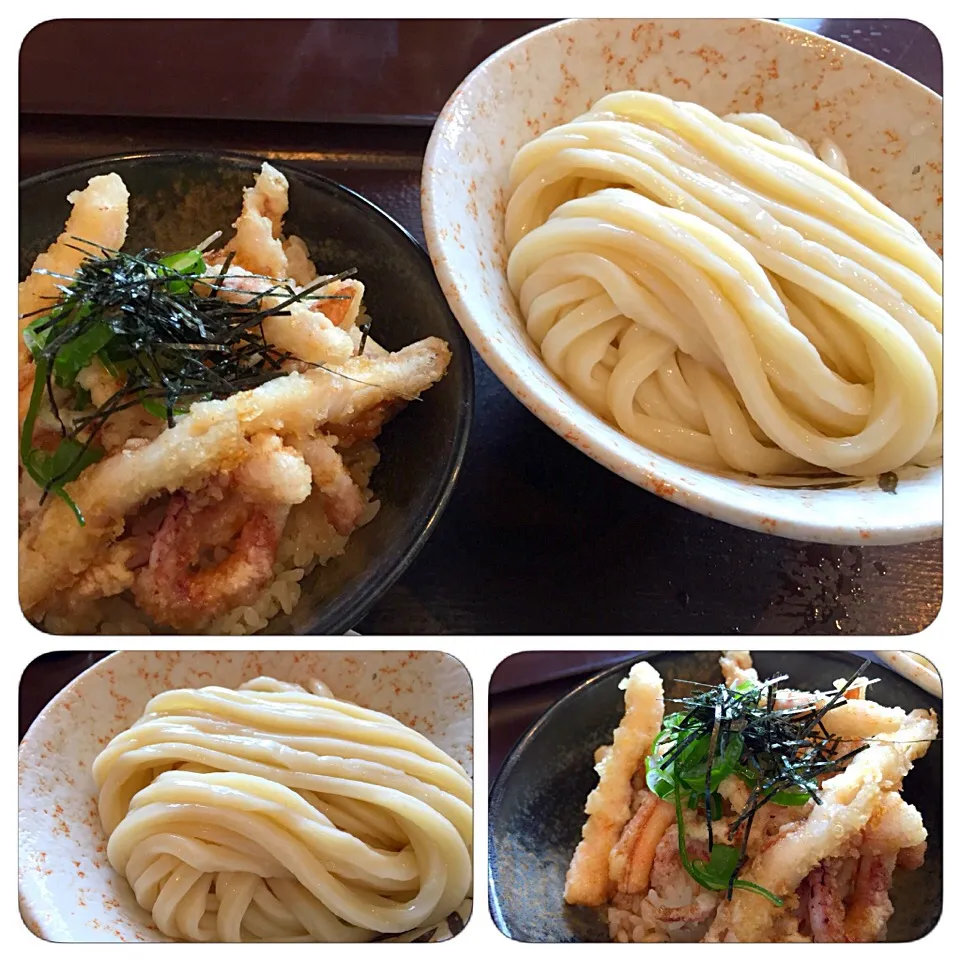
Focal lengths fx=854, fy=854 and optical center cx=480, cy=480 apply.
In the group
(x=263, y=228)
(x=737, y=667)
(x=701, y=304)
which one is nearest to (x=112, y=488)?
(x=263, y=228)

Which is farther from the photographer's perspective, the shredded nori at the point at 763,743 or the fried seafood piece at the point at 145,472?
the shredded nori at the point at 763,743

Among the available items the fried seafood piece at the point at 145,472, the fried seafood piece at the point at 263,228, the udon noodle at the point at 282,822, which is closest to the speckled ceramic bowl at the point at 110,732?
the udon noodle at the point at 282,822

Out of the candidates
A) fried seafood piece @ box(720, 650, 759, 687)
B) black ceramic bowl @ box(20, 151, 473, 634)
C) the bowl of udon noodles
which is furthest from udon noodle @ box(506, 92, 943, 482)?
fried seafood piece @ box(720, 650, 759, 687)

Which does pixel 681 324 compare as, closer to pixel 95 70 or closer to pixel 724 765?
pixel 724 765

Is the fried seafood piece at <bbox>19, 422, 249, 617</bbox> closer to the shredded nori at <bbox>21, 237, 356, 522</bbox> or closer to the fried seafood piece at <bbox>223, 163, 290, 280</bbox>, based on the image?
the shredded nori at <bbox>21, 237, 356, 522</bbox>

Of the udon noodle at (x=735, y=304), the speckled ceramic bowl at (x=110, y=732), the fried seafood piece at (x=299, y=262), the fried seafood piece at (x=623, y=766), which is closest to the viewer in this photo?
the speckled ceramic bowl at (x=110, y=732)

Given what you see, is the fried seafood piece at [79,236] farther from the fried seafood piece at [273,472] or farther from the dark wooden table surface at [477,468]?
the fried seafood piece at [273,472]
